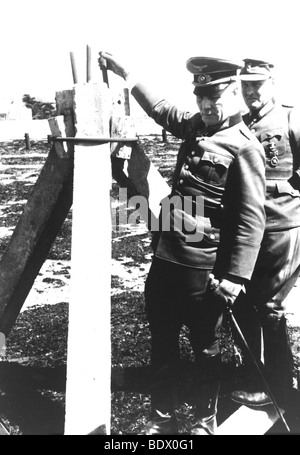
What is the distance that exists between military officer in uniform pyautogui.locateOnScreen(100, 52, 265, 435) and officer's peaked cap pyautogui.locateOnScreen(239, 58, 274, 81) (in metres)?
0.42

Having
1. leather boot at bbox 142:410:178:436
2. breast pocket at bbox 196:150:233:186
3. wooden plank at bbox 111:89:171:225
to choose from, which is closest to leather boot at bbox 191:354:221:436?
leather boot at bbox 142:410:178:436

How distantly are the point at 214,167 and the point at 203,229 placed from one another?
1.00ft

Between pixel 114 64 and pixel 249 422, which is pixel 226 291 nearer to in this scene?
pixel 249 422

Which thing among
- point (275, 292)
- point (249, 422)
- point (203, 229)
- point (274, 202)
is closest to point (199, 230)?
point (203, 229)

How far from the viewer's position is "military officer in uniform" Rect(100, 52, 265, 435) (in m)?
2.76

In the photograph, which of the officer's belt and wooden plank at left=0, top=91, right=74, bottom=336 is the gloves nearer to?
the officer's belt

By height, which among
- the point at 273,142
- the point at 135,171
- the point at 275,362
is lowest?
the point at 275,362

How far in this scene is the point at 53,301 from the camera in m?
5.52

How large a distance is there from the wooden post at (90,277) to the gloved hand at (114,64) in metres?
0.32

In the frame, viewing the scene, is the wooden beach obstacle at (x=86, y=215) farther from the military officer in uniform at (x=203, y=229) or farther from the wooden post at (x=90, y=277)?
the military officer in uniform at (x=203, y=229)

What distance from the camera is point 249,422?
3.21 metres

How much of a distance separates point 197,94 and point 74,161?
2.18 feet

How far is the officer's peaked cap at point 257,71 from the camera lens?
3195mm
